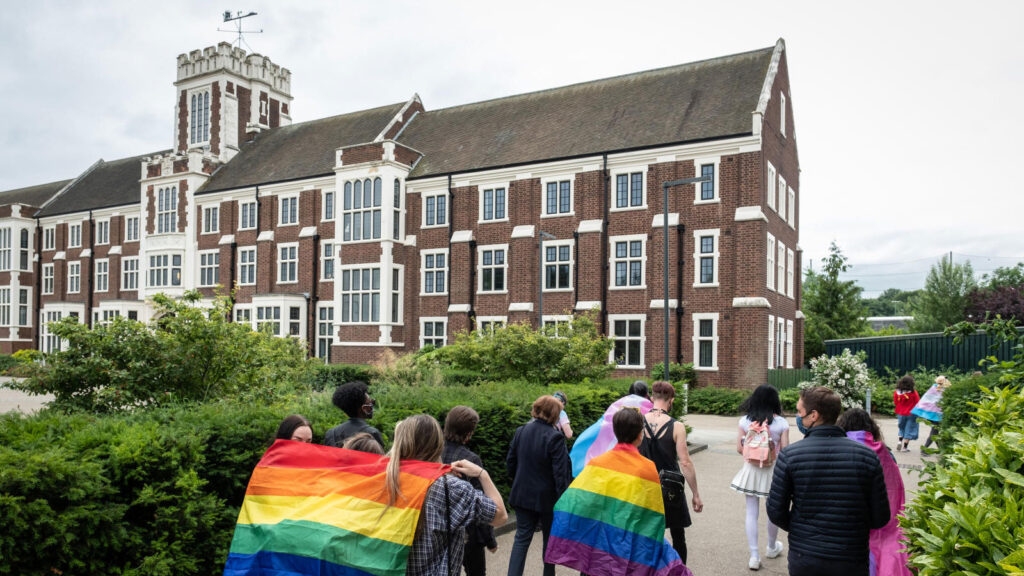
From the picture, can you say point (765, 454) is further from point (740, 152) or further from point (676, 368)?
point (740, 152)

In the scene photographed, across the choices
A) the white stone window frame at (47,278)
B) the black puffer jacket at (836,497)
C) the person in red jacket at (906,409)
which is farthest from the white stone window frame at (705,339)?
the white stone window frame at (47,278)

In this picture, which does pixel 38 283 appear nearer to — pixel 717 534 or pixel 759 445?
pixel 717 534

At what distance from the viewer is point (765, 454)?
23.3 ft

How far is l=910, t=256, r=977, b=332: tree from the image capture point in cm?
4603

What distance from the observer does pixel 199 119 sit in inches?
1721

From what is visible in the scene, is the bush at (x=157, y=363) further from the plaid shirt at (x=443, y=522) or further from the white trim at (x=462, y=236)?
the white trim at (x=462, y=236)

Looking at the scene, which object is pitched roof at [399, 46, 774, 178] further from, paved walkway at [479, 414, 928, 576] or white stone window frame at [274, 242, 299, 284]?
paved walkway at [479, 414, 928, 576]

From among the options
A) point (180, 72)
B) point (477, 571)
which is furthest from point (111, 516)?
point (180, 72)

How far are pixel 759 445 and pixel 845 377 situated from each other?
689 inches

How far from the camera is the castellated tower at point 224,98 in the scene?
42625mm

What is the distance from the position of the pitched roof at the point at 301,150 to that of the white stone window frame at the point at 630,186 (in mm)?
13797

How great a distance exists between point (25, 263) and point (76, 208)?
683 cm

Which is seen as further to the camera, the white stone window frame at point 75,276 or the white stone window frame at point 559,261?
the white stone window frame at point 75,276

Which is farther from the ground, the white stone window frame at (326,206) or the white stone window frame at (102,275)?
the white stone window frame at (326,206)
